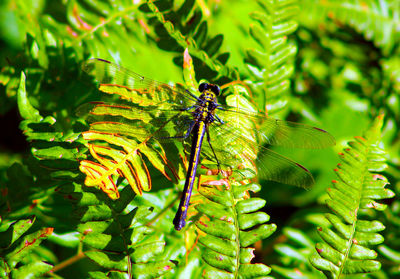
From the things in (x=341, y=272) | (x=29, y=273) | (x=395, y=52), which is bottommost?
(x=29, y=273)

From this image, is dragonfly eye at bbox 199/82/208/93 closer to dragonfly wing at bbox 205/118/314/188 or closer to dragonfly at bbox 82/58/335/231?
dragonfly at bbox 82/58/335/231

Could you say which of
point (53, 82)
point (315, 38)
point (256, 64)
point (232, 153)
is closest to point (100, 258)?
point (232, 153)

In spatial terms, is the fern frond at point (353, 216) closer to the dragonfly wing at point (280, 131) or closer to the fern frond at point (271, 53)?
the dragonfly wing at point (280, 131)

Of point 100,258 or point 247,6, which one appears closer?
point 100,258

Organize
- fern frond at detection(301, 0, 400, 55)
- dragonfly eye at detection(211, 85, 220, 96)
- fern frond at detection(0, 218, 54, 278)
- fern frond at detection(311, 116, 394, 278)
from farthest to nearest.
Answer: fern frond at detection(301, 0, 400, 55)
dragonfly eye at detection(211, 85, 220, 96)
fern frond at detection(311, 116, 394, 278)
fern frond at detection(0, 218, 54, 278)

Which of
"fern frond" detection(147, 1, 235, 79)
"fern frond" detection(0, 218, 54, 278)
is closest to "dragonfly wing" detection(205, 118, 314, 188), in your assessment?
"fern frond" detection(147, 1, 235, 79)

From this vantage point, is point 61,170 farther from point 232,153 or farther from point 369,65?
point 369,65
